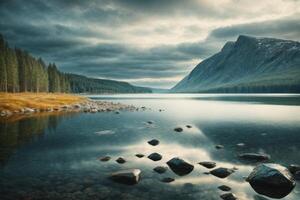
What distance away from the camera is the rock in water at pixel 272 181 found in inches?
645

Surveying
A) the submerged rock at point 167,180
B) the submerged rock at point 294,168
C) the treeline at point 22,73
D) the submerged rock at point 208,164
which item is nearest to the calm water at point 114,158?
the submerged rock at point 167,180

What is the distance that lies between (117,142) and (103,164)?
9.30m

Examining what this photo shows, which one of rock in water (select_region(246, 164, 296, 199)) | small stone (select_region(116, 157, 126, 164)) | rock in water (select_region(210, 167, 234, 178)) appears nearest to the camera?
rock in water (select_region(246, 164, 296, 199))

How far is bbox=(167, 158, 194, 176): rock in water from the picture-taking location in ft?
66.2

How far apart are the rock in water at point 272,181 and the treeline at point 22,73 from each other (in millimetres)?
109349

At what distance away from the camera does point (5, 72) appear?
4151 inches

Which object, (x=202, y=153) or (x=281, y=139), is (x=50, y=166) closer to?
(x=202, y=153)

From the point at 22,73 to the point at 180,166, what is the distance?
412 feet

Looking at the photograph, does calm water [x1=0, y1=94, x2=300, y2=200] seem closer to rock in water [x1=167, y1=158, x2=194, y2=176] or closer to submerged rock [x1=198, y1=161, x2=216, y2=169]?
submerged rock [x1=198, y1=161, x2=216, y2=169]

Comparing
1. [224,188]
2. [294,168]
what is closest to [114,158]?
[224,188]

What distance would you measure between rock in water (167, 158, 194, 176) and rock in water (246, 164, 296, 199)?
14.7 ft

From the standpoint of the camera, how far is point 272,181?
1706 centimetres

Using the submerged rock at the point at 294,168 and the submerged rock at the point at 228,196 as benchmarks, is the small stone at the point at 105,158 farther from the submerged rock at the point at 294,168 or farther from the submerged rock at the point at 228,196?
the submerged rock at the point at 294,168

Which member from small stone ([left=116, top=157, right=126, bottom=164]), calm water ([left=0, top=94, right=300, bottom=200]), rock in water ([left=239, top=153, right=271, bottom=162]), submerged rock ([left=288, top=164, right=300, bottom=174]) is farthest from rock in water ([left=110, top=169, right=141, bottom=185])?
submerged rock ([left=288, top=164, right=300, bottom=174])
